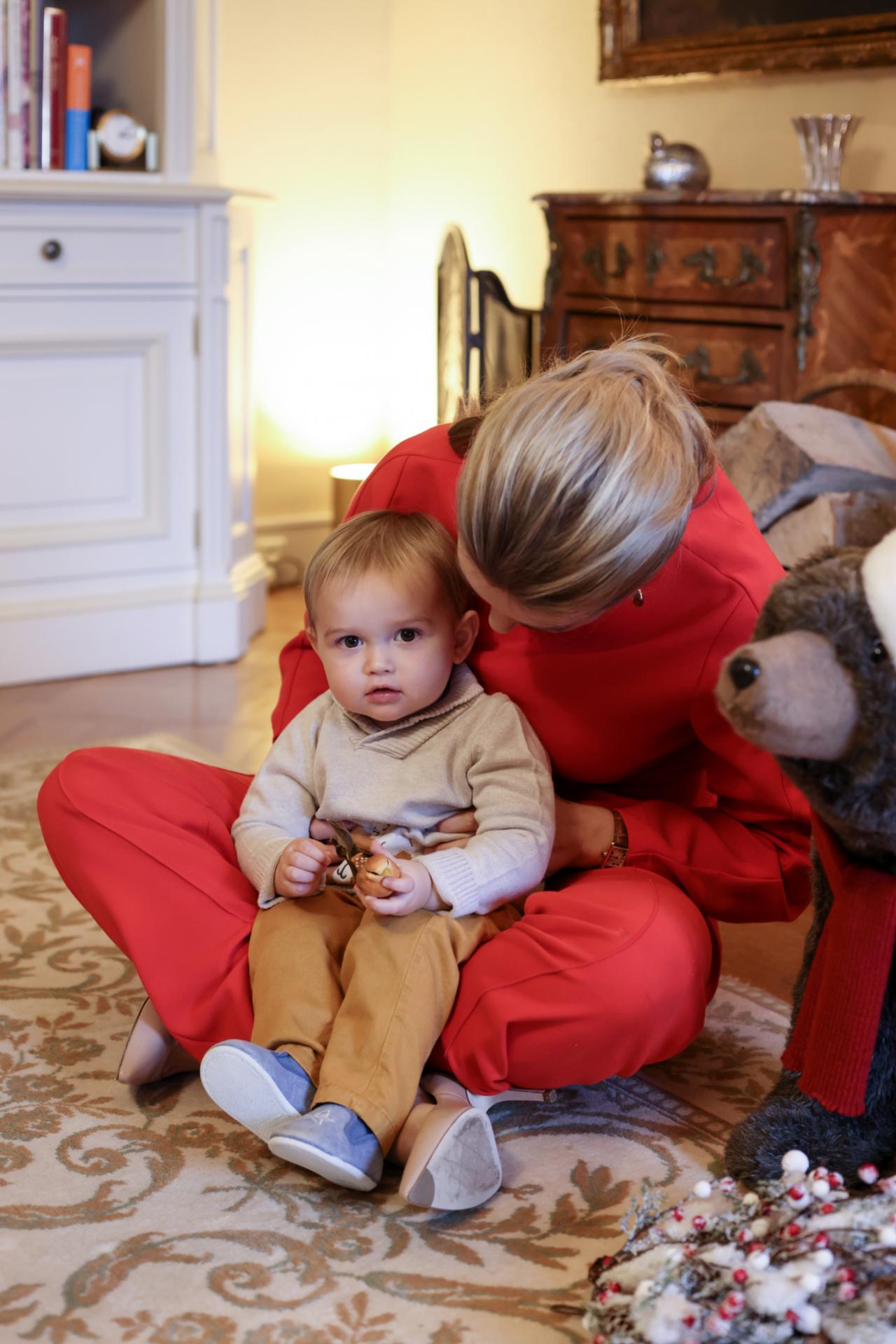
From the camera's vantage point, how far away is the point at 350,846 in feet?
4.71

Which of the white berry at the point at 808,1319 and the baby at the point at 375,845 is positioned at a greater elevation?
the baby at the point at 375,845

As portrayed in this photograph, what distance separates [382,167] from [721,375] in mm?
1887

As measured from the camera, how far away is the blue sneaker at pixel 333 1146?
1.18 meters

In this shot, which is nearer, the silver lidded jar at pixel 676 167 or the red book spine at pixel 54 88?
the red book spine at pixel 54 88

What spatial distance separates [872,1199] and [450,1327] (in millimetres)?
334

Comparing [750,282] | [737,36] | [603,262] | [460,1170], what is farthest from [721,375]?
[460,1170]

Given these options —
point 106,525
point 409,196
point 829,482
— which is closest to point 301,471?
point 409,196

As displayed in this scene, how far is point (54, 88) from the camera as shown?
2.85m

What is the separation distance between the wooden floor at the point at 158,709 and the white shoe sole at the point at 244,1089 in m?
1.24

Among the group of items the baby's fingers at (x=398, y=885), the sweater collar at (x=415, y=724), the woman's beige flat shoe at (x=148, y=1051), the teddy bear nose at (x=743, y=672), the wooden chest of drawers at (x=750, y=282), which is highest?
the wooden chest of drawers at (x=750, y=282)

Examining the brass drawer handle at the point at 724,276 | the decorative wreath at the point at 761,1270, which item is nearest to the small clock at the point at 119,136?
the brass drawer handle at the point at 724,276

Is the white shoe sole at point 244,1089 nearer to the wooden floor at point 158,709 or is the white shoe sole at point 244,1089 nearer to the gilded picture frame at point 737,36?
the wooden floor at point 158,709

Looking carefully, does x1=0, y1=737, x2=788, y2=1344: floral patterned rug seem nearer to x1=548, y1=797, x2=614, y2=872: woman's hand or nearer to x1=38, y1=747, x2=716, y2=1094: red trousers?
x1=38, y1=747, x2=716, y2=1094: red trousers

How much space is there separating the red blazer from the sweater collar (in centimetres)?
4
